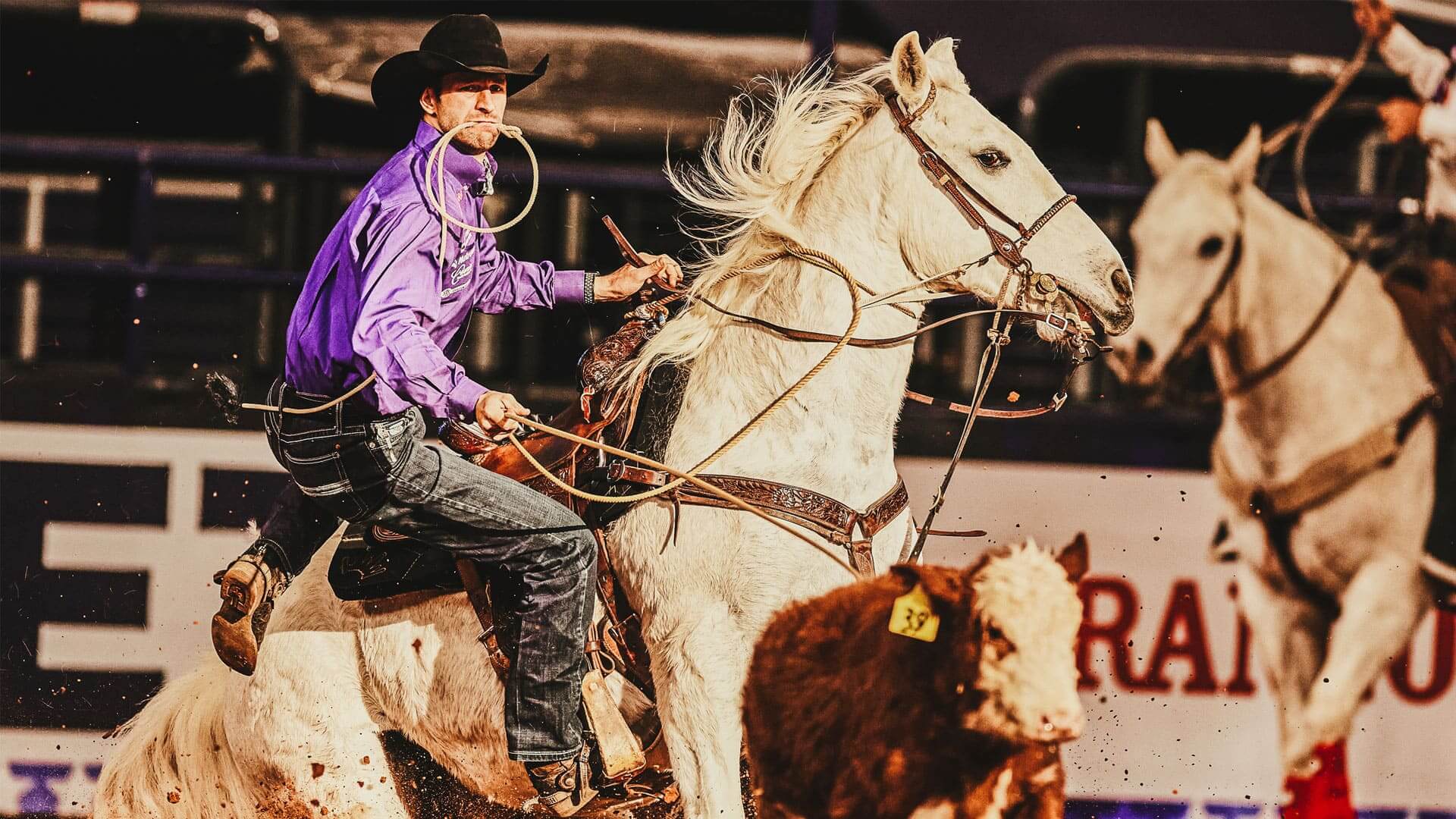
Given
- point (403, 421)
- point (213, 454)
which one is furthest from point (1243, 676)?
point (213, 454)

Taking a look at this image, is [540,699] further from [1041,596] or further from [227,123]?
[227,123]

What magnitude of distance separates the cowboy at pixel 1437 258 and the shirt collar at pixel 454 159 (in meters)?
3.37

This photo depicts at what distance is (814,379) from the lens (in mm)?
3430

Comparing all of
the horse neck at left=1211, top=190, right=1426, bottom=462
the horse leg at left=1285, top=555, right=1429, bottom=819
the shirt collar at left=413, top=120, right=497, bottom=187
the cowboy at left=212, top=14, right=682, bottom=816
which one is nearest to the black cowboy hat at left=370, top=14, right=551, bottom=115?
the cowboy at left=212, top=14, right=682, bottom=816

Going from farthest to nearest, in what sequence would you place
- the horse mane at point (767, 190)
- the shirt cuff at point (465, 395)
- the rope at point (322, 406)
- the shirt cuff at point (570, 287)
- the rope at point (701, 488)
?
the shirt cuff at point (570, 287)
the horse mane at point (767, 190)
the rope at point (701, 488)
the rope at point (322, 406)
the shirt cuff at point (465, 395)

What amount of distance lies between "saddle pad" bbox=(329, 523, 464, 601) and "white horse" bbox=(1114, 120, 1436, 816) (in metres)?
2.66

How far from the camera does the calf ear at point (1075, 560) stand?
2967mm

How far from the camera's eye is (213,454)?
4.96m

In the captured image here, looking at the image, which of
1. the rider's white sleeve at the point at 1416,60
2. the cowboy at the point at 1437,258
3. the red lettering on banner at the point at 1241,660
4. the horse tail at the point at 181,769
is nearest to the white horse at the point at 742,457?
the horse tail at the point at 181,769

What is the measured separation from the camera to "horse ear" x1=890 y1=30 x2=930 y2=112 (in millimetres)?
3463

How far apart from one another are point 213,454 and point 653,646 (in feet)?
7.49

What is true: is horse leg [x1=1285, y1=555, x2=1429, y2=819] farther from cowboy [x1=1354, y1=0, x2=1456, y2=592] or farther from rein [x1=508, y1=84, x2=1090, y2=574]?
rein [x1=508, y1=84, x2=1090, y2=574]

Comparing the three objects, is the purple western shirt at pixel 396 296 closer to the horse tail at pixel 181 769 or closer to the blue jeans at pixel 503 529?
the blue jeans at pixel 503 529

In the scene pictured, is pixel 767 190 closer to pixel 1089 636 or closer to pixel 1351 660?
pixel 1089 636
